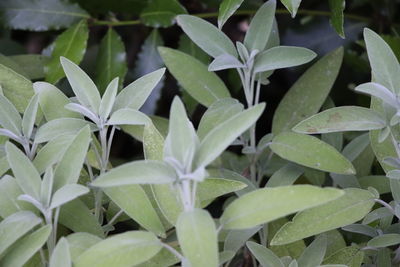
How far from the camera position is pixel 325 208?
66cm

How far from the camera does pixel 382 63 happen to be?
0.68 m

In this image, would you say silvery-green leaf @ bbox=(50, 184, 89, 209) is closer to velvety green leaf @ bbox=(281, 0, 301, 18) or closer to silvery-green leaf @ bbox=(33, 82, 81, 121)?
silvery-green leaf @ bbox=(33, 82, 81, 121)

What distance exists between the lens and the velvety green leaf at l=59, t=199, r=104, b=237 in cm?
65

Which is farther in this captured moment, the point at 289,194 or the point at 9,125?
the point at 9,125

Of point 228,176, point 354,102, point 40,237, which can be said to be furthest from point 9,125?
point 354,102

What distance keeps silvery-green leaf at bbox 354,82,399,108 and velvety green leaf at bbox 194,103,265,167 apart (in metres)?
0.16

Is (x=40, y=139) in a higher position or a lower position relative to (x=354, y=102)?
higher

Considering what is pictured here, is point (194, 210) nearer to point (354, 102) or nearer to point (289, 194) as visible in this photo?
point (289, 194)

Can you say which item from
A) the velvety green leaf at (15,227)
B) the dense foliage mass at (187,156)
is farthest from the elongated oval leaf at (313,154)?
the velvety green leaf at (15,227)

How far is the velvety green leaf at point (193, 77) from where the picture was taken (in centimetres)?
85

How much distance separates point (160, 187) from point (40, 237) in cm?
15

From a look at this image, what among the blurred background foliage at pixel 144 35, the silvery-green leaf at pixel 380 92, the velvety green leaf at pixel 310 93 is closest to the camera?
the silvery-green leaf at pixel 380 92

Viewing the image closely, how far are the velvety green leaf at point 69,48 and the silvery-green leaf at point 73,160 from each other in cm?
36

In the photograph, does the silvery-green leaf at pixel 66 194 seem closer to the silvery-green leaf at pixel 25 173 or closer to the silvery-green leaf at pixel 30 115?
the silvery-green leaf at pixel 25 173
